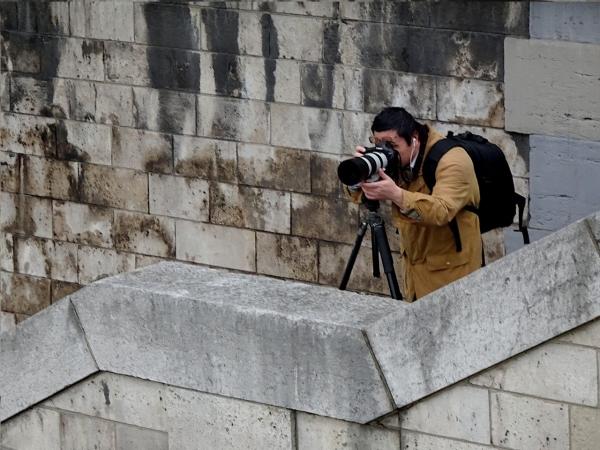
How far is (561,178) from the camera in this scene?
9953mm

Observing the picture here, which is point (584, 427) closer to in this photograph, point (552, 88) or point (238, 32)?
point (552, 88)

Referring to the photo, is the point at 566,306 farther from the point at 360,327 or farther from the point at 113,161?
the point at 113,161

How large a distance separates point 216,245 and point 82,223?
1.24 meters

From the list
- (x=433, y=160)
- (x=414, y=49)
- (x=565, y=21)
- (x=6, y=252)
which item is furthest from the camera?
(x=6, y=252)

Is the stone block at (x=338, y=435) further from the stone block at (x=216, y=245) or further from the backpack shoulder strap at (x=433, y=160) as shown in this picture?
the stone block at (x=216, y=245)

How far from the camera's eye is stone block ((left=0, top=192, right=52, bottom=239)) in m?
13.0

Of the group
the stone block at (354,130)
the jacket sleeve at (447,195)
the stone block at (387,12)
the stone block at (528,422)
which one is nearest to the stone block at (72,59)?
the stone block at (354,130)

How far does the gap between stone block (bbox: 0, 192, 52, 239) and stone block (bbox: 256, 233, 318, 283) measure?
1926 millimetres

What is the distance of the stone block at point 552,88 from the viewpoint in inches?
380

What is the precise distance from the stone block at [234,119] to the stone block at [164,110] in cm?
9

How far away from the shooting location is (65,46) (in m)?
12.4

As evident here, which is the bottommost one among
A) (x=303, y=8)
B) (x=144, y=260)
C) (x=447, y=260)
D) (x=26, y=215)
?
(x=144, y=260)

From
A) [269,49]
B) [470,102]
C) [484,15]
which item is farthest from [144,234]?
[484,15]

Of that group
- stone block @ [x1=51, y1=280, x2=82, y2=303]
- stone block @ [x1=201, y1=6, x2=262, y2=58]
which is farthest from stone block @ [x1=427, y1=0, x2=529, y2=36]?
stone block @ [x1=51, y1=280, x2=82, y2=303]
